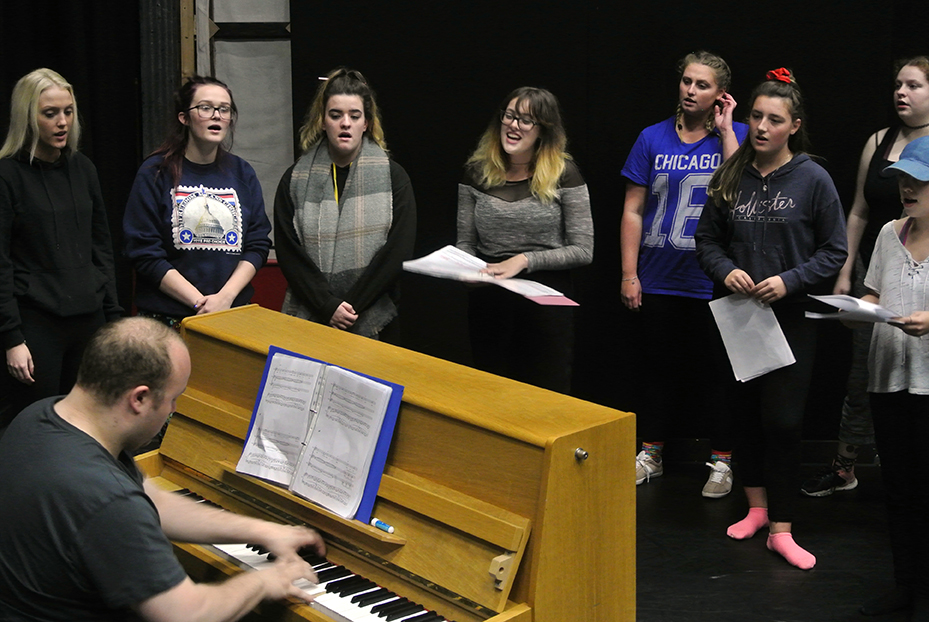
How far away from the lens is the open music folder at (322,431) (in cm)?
215

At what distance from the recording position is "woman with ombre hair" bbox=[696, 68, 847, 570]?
3332 millimetres

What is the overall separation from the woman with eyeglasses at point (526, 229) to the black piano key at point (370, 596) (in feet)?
5.15

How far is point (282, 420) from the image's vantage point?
2359 mm

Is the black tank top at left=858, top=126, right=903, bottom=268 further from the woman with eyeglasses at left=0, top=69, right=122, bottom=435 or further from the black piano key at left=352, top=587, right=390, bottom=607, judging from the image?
the woman with eyeglasses at left=0, top=69, right=122, bottom=435

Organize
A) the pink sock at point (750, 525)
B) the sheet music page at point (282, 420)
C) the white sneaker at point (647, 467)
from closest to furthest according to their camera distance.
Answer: the sheet music page at point (282, 420), the pink sock at point (750, 525), the white sneaker at point (647, 467)

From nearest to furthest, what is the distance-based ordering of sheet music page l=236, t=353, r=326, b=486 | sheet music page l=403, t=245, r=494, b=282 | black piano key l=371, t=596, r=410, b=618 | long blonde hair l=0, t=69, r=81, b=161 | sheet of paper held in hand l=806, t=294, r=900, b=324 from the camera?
black piano key l=371, t=596, r=410, b=618
sheet music page l=236, t=353, r=326, b=486
sheet of paper held in hand l=806, t=294, r=900, b=324
sheet music page l=403, t=245, r=494, b=282
long blonde hair l=0, t=69, r=81, b=161

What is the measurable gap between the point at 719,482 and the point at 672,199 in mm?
1150

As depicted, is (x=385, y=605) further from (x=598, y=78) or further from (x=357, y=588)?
Answer: (x=598, y=78)

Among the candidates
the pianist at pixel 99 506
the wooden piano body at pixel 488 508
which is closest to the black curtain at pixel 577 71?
the wooden piano body at pixel 488 508

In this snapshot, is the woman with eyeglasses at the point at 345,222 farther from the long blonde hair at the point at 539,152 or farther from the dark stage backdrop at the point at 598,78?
the dark stage backdrop at the point at 598,78

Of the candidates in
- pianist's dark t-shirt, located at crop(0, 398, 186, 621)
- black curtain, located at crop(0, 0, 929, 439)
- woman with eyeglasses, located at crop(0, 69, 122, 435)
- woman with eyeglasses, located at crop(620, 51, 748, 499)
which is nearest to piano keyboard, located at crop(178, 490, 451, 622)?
pianist's dark t-shirt, located at crop(0, 398, 186, 621)

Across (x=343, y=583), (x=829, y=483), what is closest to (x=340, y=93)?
(x=343, y=583)

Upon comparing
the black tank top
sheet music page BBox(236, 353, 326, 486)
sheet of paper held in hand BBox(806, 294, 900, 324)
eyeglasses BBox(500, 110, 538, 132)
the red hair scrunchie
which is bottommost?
sheet music page BBox(236, 353, 326, 486)

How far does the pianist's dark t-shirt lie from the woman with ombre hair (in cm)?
229
